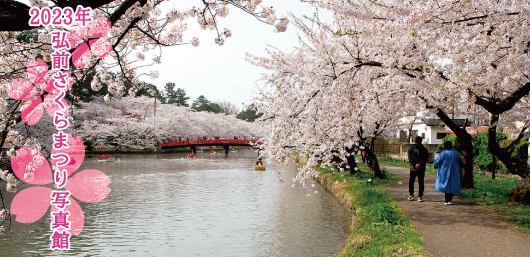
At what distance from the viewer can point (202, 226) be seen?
952 cm

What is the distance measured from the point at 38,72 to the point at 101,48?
0.82 metres

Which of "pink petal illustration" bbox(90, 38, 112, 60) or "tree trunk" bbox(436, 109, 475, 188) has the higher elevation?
"pink petal illustration" bbox(90, 38, 112, 60)

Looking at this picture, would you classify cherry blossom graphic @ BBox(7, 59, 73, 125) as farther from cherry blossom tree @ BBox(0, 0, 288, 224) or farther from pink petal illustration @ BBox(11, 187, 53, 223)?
pink petal illustration @ BBox(11, 187, 53, 223)

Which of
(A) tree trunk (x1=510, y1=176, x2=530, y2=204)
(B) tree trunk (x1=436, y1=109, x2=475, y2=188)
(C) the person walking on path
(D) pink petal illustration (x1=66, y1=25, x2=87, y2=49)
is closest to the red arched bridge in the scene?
(B) tree trunk (x1=436, y1=109, x2=475, y2=188)

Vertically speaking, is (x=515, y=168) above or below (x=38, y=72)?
below

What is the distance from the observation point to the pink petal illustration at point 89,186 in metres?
13.9

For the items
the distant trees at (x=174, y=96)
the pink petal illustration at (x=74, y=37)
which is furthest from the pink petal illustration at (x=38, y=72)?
the distant trees at (x=174, y=96)

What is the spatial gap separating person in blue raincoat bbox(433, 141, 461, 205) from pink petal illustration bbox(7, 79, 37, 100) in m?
7.47

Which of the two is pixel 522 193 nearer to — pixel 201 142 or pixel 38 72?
pixel 38 72

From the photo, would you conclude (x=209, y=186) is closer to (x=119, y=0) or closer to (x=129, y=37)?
(x=129, y=37)

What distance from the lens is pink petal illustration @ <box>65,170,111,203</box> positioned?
13.9 metres

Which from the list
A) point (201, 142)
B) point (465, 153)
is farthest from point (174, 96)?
point (465, 153)

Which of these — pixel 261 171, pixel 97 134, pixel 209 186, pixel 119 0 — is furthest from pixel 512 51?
pixel 97 134

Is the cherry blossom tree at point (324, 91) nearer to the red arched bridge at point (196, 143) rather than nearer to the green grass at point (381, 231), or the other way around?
the green grass at point (381, 231)
